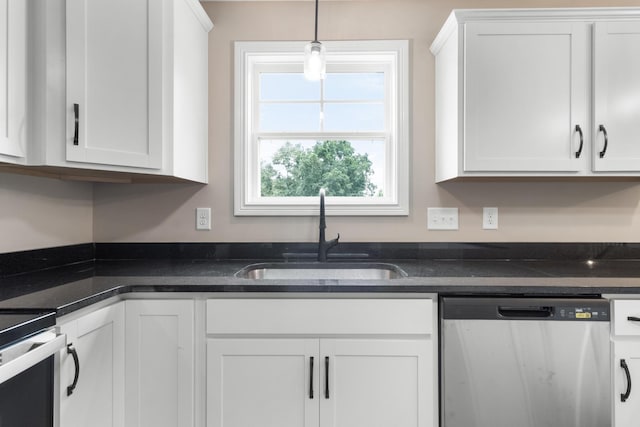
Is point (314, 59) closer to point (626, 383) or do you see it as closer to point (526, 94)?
point (526, 94)

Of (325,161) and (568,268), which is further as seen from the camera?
(325,161)

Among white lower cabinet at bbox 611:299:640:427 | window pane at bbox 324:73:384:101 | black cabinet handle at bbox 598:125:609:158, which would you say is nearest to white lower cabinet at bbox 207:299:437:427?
white lower cabinet at bbox 611:299:640:427

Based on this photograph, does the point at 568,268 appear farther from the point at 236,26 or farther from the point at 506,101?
the point at 236,26

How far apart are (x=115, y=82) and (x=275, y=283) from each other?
3.46 feet

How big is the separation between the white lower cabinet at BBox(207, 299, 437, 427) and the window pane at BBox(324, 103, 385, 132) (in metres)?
1.16

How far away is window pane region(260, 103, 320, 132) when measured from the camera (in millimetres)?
2188

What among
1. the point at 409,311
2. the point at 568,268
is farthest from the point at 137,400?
the point at 568,268

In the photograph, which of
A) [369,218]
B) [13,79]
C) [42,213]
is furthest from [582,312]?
[42,213]

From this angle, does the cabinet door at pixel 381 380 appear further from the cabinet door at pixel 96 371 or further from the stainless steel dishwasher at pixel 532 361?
the cabinet door at pixel 96 371

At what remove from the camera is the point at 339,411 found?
1.41 m

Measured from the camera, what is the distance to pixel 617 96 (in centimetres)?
166

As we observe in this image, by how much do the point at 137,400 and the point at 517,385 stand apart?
1.48 metres

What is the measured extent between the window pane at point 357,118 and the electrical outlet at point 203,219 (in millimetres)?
867

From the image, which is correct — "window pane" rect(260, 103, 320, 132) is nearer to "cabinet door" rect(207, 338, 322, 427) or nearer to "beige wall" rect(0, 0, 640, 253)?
"beige wall" rect(0, 0, 640, 253)
